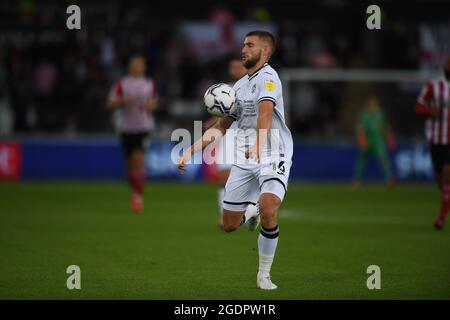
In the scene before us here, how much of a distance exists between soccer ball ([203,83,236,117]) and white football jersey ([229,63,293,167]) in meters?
0.20

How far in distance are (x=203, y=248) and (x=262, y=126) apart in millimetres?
3601

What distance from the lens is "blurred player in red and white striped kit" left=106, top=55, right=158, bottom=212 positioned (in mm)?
16531

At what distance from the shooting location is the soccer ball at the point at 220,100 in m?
8.73

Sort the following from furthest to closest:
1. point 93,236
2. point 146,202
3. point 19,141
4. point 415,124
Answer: point 415,124
point 19,141
point 146,202
point 93,236

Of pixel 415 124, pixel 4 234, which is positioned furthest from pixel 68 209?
pixel 415 124

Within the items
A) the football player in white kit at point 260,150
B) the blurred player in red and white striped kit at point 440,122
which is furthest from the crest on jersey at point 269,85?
the blurred player in red and white striped kit at point 440,122

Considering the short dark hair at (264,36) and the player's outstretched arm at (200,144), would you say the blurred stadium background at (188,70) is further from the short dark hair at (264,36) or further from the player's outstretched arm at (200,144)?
the short dark hair at (264,36)

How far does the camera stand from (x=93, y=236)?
1292cm

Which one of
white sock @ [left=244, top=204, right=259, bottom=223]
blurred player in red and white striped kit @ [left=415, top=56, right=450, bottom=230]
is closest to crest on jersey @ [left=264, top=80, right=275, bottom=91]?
white sock @ [left=244, top=204, right=259, bottom=223]

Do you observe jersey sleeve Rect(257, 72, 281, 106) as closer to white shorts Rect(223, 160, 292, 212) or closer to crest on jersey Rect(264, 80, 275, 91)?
crest on jersey Rect(264, 80, 275, 91)

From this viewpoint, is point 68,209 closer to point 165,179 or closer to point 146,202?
point 146,202

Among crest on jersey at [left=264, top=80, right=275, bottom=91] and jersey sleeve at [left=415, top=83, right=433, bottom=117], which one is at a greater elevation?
crest on jersey at [left=264, top=80, right=275, bottom=91]

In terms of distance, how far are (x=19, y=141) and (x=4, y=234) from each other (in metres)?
10.5

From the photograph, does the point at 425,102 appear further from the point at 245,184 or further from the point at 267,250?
the point at 267,250
